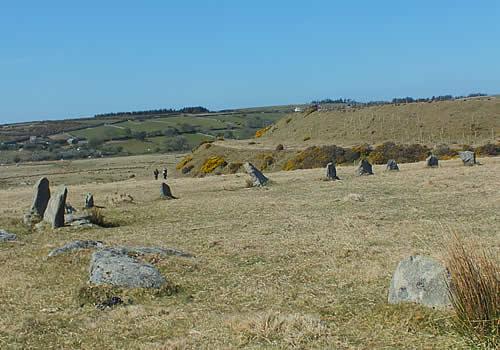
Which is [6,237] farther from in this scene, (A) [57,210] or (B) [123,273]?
(B) [123,273]

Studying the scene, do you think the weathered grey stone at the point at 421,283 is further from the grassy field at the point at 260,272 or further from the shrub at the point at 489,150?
the shrub at the point at 489,150

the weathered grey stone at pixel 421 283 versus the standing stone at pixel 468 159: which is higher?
the standing stone at pixel 468 159

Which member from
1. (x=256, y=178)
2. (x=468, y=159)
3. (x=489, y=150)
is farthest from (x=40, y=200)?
(x=489, y=150)

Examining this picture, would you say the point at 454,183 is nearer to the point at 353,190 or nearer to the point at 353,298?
the point at 353,190

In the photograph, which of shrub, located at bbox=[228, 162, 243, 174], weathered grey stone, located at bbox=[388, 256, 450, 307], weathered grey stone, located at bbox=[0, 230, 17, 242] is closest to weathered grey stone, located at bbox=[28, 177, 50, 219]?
weathered grey stone, located at bbox=[0, 230, 17, 242]

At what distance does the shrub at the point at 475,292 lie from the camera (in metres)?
8.30

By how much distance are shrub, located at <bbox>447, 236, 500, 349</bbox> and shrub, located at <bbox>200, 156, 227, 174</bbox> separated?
2535 inches

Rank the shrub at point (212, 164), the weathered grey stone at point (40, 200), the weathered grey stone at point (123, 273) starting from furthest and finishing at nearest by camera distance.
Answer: the shrub at point (212, 164) < the weathered grey stone at point (40, 200) < the weathered grey stone at point (123, 273)

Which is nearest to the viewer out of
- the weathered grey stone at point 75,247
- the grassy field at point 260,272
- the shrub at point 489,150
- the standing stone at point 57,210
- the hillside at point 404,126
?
the grassy field at point 260,272

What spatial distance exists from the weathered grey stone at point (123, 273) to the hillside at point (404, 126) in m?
62.0

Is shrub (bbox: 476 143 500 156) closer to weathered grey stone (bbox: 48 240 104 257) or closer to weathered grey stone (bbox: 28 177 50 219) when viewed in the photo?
weathered grey stone (bbox: 28 177 50 219)

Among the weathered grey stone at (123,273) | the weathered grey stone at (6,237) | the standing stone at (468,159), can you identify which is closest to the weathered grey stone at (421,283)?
the weathered grey stone at (123,273)

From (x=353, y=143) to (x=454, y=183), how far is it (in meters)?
47.9

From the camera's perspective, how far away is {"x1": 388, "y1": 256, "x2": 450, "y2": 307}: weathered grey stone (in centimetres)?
988
